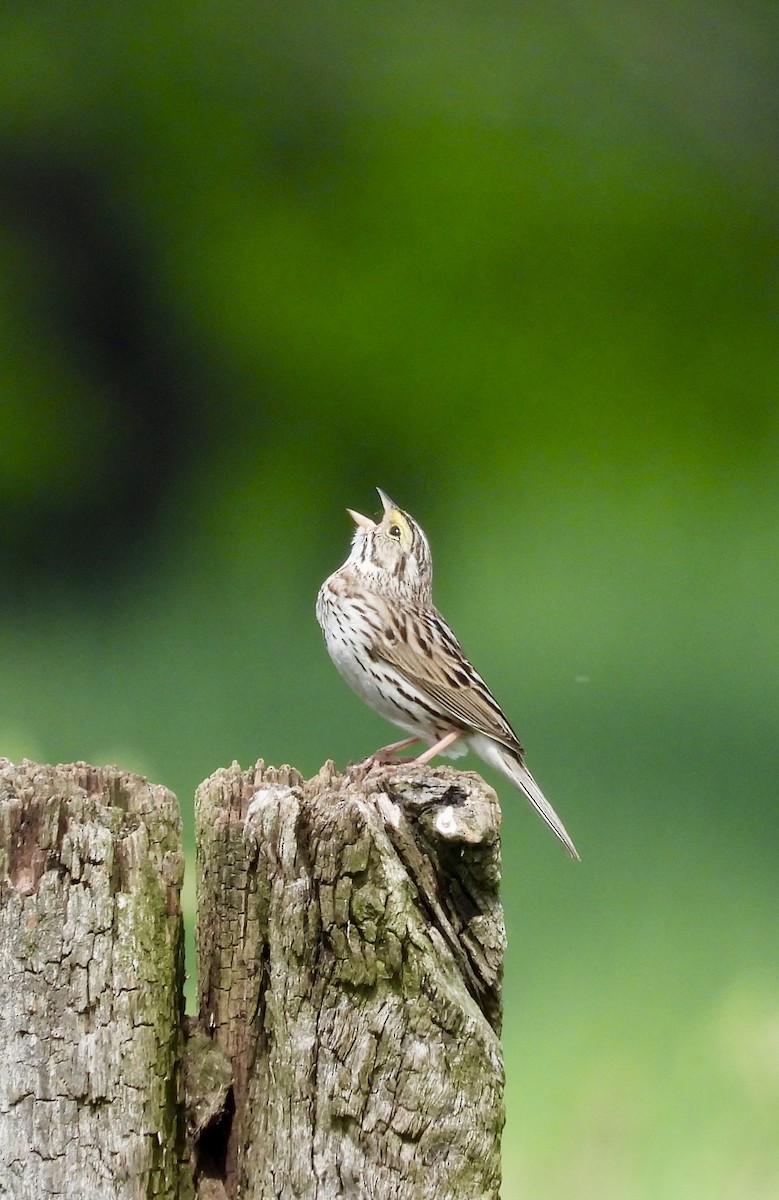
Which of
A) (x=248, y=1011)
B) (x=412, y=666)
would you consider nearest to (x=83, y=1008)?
(x=248, y=1011)

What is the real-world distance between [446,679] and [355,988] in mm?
1900

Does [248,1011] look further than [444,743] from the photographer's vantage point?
No

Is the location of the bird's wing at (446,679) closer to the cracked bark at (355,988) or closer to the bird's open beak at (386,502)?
the bird's open beak at (386,502)

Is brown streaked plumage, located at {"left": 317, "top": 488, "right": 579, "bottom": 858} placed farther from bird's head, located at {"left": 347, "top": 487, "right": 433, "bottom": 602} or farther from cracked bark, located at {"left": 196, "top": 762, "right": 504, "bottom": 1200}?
cracked bark, located at {"left": 196, "top": 762, "right": 504, "bottom": 1200}

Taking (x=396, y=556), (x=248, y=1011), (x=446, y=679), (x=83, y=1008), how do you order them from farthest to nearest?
(x=396, y=556) < (x=446, y=679) < (x=248, y=1011) < (x=83, y=1008)

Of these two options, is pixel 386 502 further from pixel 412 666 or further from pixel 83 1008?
pixel 83 1008

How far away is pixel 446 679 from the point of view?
376 cm

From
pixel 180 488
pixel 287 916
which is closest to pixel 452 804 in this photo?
pixel 287 916

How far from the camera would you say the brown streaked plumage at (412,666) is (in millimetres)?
3760

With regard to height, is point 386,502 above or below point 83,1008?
above

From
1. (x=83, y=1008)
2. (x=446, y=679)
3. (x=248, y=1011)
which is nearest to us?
(x=83, y=1008)

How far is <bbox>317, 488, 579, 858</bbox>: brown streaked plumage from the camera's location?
3.76 m

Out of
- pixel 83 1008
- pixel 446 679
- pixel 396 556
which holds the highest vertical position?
pixel 396 556

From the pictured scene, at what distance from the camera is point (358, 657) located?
12.6ft
